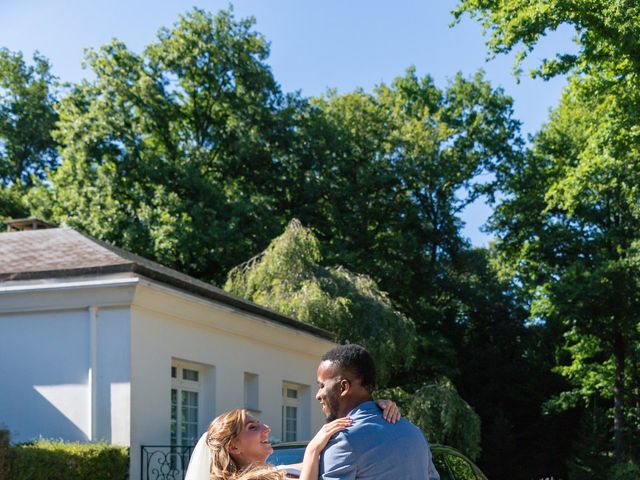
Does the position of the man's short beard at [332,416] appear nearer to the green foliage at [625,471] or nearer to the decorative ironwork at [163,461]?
the decorative ironwork at [163,461]

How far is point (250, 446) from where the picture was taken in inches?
195

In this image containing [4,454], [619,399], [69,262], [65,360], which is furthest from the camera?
[619,399]

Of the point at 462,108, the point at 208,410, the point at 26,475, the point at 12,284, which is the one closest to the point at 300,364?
the point at 208,410

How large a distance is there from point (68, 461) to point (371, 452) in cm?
1036

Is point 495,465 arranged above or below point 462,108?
below

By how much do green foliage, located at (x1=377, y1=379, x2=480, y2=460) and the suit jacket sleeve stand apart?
84.7 ft

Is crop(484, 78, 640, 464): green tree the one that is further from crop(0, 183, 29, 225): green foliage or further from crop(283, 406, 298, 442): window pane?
crop(0, 183, 29, 225): green foliage

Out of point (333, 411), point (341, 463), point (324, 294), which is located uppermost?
point (324, 294)

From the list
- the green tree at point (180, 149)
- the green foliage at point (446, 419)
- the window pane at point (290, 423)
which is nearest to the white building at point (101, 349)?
the window pane at point (290, 423)

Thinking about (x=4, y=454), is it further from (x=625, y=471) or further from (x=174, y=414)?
(x=625, y=471)

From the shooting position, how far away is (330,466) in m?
4.78

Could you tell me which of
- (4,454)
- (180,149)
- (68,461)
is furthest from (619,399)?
(4,454)

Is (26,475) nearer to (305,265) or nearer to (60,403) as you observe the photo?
(60,403)

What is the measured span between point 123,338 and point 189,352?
2.18 meters
